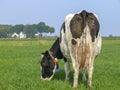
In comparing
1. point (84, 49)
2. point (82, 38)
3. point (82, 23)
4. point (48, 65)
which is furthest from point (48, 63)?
point (82, 23)

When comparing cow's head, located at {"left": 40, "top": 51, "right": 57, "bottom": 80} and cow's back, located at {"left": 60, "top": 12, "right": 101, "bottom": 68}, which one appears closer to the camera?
cow's back, located at {"left": 60, "top": 12, "right": 101, "bottom": 68}

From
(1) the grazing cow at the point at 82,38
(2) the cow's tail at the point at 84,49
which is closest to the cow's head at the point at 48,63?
(1) the grazing cow at the point at 82,38

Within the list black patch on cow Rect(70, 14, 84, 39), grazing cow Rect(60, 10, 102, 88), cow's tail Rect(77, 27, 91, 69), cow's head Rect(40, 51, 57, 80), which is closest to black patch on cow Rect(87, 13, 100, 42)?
grazing cow Rect(60, 10, 102, 88)

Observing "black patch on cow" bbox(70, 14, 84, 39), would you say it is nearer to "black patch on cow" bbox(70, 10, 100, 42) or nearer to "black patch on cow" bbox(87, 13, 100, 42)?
"black patch on cow" bbox(70, 10, 100, 42)

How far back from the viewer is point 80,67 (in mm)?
11070

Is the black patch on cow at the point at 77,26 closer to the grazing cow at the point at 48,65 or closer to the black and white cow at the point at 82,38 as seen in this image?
the black and white cow at the point at 82,38

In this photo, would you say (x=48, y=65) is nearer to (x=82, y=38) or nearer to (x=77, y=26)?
(x=82, y=38)

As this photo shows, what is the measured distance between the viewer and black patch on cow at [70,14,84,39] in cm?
1077

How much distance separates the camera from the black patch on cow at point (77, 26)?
10.8m

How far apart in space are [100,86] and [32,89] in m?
2.39

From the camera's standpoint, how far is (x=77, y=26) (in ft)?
35.4

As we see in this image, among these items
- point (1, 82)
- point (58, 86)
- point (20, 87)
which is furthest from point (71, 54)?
point (1, 82)

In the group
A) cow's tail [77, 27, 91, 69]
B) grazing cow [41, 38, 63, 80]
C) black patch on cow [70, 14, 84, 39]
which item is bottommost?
grazing cow [41, 38, 63, 80]

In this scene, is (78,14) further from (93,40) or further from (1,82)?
(1,82)
